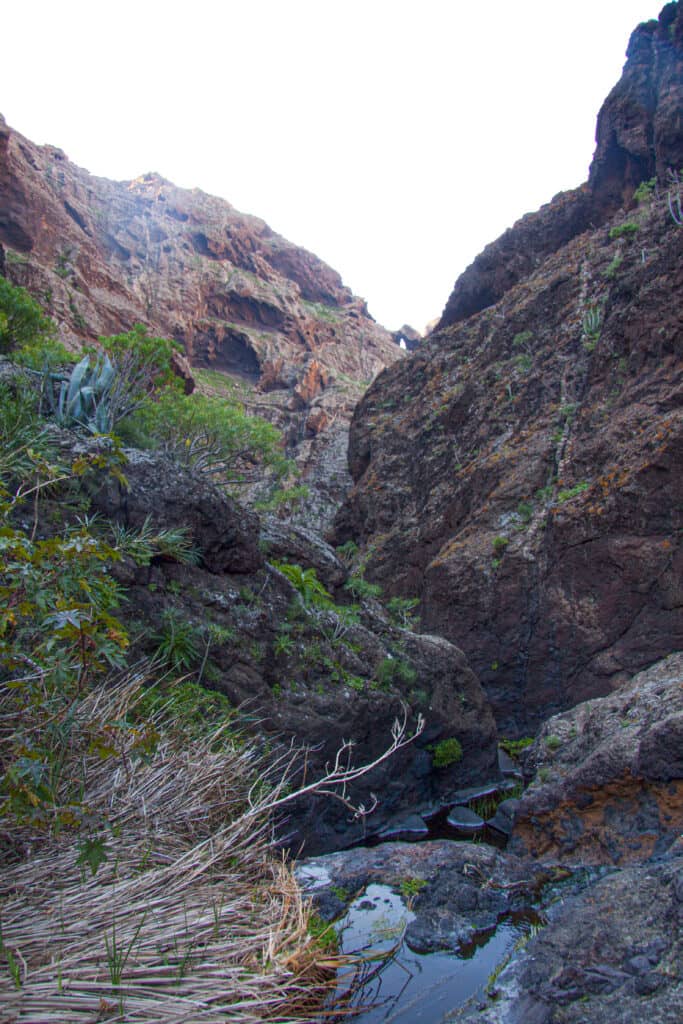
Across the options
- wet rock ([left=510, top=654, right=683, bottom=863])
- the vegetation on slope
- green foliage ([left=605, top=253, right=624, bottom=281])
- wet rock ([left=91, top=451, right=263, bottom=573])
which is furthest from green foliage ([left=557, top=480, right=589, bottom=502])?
the vegetation on slope

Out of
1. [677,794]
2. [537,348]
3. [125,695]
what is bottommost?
[677,794]

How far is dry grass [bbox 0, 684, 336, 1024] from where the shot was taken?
8.56ft

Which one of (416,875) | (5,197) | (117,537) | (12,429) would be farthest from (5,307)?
(5,197)

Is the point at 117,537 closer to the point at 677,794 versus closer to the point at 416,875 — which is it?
the point at 416,875

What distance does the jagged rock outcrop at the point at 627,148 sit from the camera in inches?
794

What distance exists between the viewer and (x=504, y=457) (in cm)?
1680

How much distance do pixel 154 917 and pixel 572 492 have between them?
12512 millimetres

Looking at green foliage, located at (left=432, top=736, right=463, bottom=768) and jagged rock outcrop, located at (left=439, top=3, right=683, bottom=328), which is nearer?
green foliage, located at (left=432, top=736, right=463, bottom=768)

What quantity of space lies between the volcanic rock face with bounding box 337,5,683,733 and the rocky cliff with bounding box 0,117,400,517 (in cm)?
1507

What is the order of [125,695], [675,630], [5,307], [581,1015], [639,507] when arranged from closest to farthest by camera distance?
[581,1015]
[125,695]
[675,630]
[639,507]
[5,307]

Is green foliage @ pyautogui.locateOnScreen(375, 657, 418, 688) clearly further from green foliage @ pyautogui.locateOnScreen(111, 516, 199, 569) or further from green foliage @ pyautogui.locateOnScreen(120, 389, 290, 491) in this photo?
green foliage @ pyautogui.locateOnScreen(120, 389, 290, 491)

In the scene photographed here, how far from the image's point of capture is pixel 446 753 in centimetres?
943

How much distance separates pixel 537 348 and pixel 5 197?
39757 millimetres

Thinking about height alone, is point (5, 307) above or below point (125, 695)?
above
